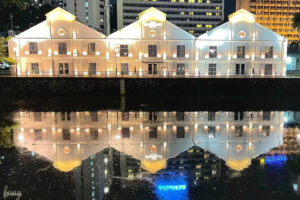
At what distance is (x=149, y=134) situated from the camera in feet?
A: 46.3

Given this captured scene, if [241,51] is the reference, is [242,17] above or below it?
above

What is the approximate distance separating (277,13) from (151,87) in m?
134

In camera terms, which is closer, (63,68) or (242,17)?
(63,68)

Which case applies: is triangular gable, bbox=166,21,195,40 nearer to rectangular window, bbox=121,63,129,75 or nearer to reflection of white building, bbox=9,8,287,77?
reflection of white building, bbox=9,8,287,77

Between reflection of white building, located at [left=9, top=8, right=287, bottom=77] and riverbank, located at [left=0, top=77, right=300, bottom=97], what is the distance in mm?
4698

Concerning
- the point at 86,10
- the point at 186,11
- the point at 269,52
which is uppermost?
the point at 186,11

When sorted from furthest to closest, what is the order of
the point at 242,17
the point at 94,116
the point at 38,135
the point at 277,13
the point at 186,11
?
the point at 277,13 < the point at 186,11 < the point at 242,17 < the point at 94,116 < the point at 38,135

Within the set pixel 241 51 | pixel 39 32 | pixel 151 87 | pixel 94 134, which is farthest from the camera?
pixel 241 51

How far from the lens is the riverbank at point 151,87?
29578mm

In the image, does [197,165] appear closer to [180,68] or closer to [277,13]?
[180,68]

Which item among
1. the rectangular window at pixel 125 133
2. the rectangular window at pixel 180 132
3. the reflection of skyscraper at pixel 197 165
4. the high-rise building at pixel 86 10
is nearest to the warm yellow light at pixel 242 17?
the rectangular window at pixel 180 132

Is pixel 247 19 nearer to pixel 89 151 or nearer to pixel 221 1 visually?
pixel 89 151

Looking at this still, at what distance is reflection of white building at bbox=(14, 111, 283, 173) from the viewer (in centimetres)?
1102

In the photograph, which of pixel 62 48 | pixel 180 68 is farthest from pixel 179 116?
pixel 62 48
